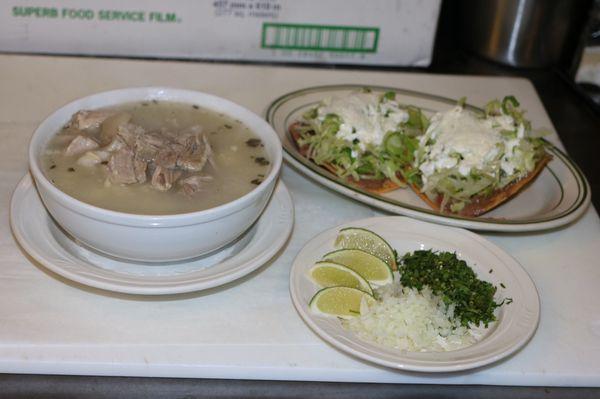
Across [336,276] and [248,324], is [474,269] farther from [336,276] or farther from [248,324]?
[248,324]

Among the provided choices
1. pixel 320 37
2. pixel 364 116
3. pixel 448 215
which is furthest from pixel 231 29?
pixel 448 215

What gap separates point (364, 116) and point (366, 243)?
0.48 metres

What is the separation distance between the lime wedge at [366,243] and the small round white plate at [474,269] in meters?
0.02

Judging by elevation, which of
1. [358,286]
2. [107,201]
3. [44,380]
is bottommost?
[44,380]

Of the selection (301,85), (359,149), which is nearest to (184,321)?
(359,149)

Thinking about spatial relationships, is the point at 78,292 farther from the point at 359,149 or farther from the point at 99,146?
the point at 359,149

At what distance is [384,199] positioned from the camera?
5.79ft

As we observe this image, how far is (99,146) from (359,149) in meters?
0.68

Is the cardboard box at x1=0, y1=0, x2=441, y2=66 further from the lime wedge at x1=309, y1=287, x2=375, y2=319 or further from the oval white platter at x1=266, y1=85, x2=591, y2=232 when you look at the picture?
the lime wedge at x1=309, y1=287, x2=375, y2=319

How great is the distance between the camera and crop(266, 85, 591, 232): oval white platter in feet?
5.72

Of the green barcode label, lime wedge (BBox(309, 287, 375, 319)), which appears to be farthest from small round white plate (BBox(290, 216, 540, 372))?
the green barcode label

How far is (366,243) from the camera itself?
1646mm

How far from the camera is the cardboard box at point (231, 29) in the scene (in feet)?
8.36

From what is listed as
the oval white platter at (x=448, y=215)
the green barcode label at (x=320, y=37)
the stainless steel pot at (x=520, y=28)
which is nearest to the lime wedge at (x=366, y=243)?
the oval white platter at (x=448, y=215)
